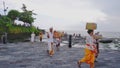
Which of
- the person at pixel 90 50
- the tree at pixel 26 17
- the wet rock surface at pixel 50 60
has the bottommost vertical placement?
the wet rock surface at pixel 50 60

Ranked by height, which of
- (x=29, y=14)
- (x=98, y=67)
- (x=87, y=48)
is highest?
(x=29, y=14)

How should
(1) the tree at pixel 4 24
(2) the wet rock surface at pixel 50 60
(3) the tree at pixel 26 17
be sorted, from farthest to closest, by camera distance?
(3) the tree at pixel 26 17 → (1) the tree at pixel 4 24 → (2) the wet rock surface at pixel 50 60

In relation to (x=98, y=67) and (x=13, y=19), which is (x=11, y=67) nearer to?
(x=98, y=67)

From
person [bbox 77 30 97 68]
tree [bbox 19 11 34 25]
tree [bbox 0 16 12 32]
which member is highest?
tree [bbox 19 11 34 25]

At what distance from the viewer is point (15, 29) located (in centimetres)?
9369

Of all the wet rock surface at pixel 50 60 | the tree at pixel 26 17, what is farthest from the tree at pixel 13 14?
the wet rock surface at pixel 50 60

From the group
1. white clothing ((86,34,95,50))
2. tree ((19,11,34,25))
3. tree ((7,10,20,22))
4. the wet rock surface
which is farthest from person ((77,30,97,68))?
tree ((19,11,34,25))

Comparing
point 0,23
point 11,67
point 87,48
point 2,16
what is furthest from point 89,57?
point 2,16

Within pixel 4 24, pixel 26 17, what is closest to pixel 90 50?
pixel 4 24

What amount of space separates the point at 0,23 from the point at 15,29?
6929 millimetres

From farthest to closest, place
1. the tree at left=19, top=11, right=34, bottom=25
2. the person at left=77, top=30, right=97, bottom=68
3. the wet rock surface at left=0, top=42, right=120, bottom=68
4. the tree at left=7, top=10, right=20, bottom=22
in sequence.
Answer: the tree at left=19, top=11, right=34, bottom=25, the tree at left=7, top=10, right=20, bottom=22, the wet rock surface at left=0, top=42, right=120, bottom=68, the person at left=77, top=30, right=97, bottom=68

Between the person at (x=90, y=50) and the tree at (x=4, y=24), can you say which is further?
the tree at (x=4, y=24)

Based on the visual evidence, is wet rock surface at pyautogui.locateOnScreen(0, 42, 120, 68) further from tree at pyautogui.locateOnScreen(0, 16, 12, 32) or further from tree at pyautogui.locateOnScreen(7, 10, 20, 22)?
tree at pyautogui.locateOnScreen(7, 10, 20, 22)

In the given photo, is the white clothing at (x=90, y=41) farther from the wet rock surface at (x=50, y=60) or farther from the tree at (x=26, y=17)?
the tree at (x=26, y=17)
